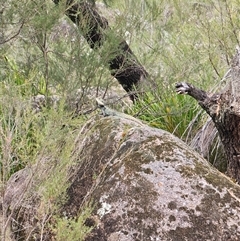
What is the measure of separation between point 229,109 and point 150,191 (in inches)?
39.4

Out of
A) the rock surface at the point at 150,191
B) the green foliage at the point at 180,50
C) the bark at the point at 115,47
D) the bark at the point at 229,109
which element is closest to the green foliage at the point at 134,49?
the green foliage at the point at 180,50

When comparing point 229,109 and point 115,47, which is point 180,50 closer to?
point 115,47

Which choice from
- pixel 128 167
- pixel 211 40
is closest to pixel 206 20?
pixel 211 40

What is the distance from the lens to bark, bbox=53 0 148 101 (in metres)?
5.20

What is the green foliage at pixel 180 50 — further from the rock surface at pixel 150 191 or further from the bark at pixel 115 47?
the rock surface at pixel 150 191

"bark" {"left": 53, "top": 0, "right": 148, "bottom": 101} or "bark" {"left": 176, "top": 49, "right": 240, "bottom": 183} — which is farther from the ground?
"bark" {"left": 53, "top": 0, "right": 148, "bottom": 101}

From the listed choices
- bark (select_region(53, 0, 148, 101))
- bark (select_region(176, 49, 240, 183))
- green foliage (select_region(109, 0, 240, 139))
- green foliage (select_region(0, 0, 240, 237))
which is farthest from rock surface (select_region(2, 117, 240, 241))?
bark (select_region(53, 0, 148, 101))

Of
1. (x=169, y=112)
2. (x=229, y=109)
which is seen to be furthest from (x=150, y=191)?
(x=169, y=112)

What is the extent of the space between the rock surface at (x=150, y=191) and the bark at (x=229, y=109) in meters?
0.51

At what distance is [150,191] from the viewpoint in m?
2.93

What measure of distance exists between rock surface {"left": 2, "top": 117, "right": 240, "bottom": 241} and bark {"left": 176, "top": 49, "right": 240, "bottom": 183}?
513 mm

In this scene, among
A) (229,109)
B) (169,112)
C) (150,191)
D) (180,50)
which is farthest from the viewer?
(180,50)

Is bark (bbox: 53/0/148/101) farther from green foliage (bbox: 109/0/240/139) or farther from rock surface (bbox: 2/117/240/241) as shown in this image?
rock surface (bbox: 2/117/240/241)

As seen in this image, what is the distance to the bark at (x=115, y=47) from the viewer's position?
5203 millimetres
